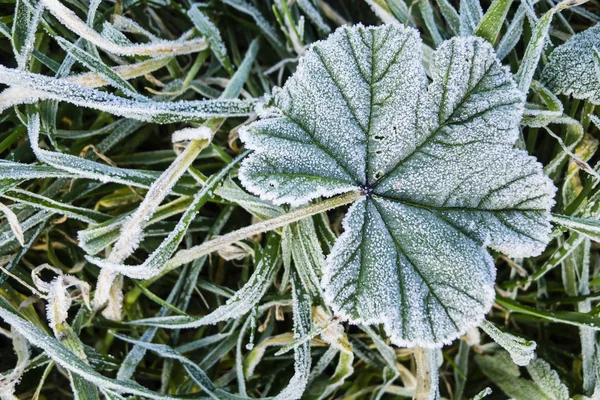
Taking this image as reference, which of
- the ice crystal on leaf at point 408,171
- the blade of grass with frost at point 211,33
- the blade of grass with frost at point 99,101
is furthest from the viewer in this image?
the blade of grass with frost at point 211,33

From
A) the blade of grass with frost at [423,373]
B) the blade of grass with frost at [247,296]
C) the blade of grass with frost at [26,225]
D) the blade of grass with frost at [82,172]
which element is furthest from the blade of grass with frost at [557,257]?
the blade of grass with frost at [26,225]

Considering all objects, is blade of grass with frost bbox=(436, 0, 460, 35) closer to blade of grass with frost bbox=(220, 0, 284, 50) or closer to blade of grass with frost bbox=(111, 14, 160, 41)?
blade of grass with frost bbox=(220, 0, 284, 50)

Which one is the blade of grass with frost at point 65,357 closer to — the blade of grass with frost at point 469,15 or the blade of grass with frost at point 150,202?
the blade of grass with frost at point 150,202

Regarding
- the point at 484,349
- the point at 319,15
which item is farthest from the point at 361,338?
the point at 319,15

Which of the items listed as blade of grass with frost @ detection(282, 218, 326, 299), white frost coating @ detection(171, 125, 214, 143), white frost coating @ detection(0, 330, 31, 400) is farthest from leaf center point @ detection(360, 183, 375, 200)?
white frost coating @ detection(0, 330, 31, 400)

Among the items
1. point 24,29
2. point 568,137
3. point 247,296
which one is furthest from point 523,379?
point 24,29

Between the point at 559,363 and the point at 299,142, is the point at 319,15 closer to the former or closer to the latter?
the point at 299,142

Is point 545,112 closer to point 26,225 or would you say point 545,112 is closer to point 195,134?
point 195,134
